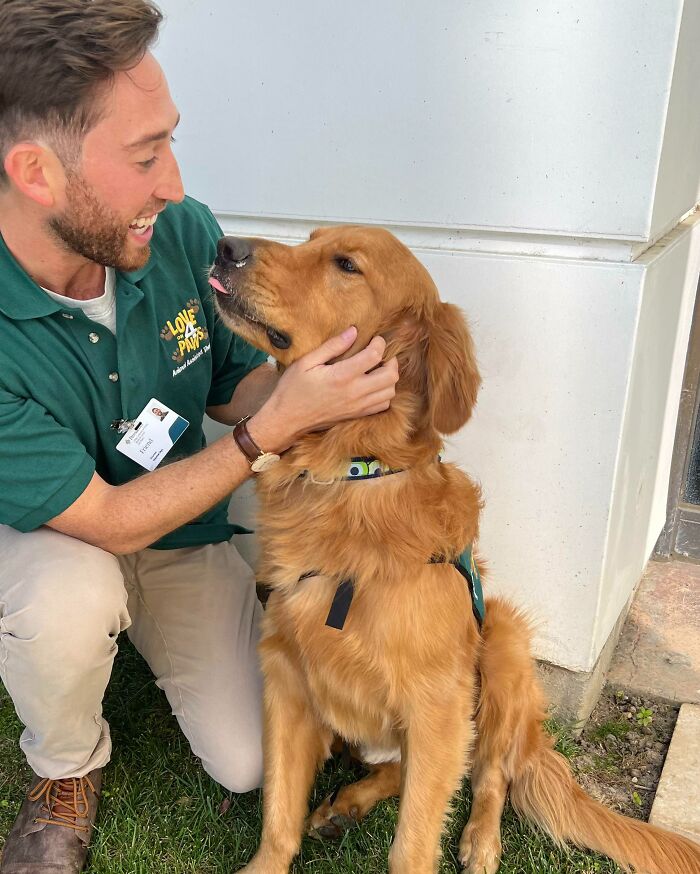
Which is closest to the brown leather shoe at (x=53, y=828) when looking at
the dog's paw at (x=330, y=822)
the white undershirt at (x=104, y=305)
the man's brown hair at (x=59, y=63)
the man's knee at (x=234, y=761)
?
the man's knee at (x=234, y=761)

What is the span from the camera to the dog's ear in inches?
80.2

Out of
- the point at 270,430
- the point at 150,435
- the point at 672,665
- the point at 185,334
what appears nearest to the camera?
the point at 270,430

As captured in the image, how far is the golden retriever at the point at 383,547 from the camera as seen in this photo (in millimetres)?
2068

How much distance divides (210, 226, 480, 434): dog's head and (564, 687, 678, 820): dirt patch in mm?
1364

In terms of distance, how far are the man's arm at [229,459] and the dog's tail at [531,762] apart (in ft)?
2.72


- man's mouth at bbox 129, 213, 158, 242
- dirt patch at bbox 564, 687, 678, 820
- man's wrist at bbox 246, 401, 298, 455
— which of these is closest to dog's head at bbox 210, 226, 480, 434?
man's wrist at bbox 246, 401, 298, 455

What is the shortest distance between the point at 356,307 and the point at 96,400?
78cm

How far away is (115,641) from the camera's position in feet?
7.71

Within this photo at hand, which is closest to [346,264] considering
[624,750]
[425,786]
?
[425,786]

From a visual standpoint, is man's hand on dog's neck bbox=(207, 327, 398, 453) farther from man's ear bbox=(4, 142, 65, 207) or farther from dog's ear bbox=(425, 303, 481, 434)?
man's ear bbox=(4, 142, 65, 207)

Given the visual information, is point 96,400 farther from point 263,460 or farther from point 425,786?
point 425,786

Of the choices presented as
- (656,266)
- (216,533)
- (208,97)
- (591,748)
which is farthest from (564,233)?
(591,748)

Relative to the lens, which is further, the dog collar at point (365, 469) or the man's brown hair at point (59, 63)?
the dog collar at point (365, 469)

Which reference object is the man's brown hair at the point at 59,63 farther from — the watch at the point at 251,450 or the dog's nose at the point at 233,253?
the watch at the point at 251,450
